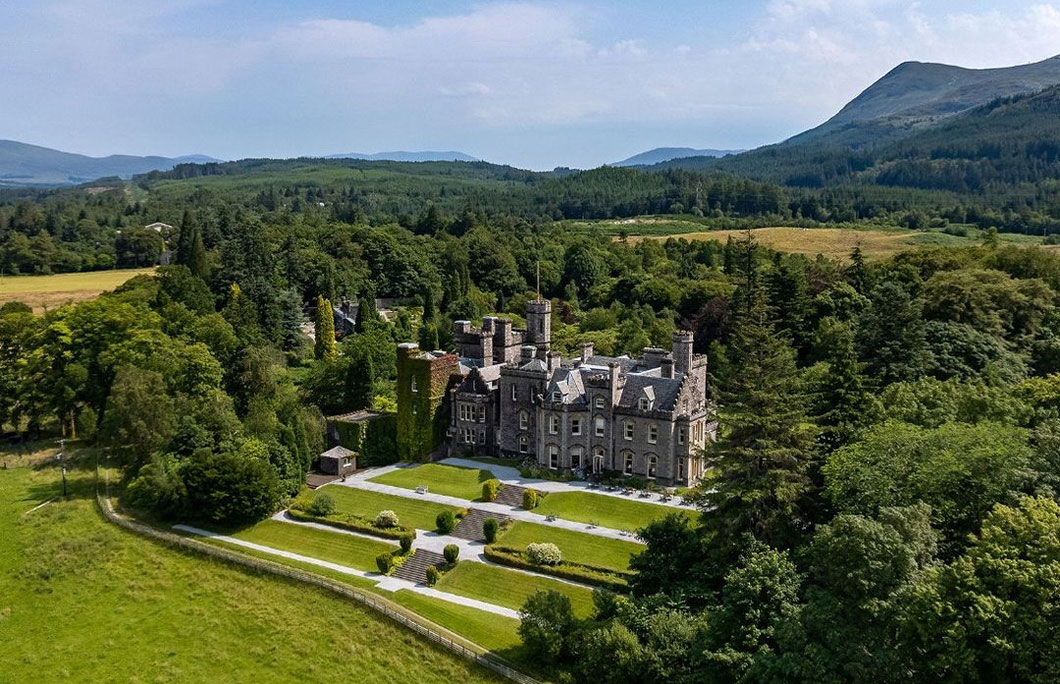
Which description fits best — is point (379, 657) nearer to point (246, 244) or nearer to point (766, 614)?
point (766, 614)

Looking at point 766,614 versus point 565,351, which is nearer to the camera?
point 766,614

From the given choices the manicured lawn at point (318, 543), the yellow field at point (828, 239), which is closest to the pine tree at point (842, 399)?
the manicured lawn at point (318, 543)

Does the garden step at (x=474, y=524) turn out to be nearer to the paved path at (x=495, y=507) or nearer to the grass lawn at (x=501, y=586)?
the paved path at (x=495, y=507)

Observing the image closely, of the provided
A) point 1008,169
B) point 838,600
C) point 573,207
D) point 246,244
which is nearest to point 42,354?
point 246,244

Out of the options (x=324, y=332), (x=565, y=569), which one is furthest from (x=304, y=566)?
(x=324, y=332)

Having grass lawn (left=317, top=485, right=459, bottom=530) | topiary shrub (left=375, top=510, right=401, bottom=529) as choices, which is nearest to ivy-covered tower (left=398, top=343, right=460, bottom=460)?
grass lawn (left=317, top=485, right=459, bottom=530)

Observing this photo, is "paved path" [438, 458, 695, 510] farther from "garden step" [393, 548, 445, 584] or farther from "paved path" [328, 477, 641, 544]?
"garden step" [393, 548, 445, 584]

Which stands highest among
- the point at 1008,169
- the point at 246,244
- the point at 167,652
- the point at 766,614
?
the point at 1008,169
